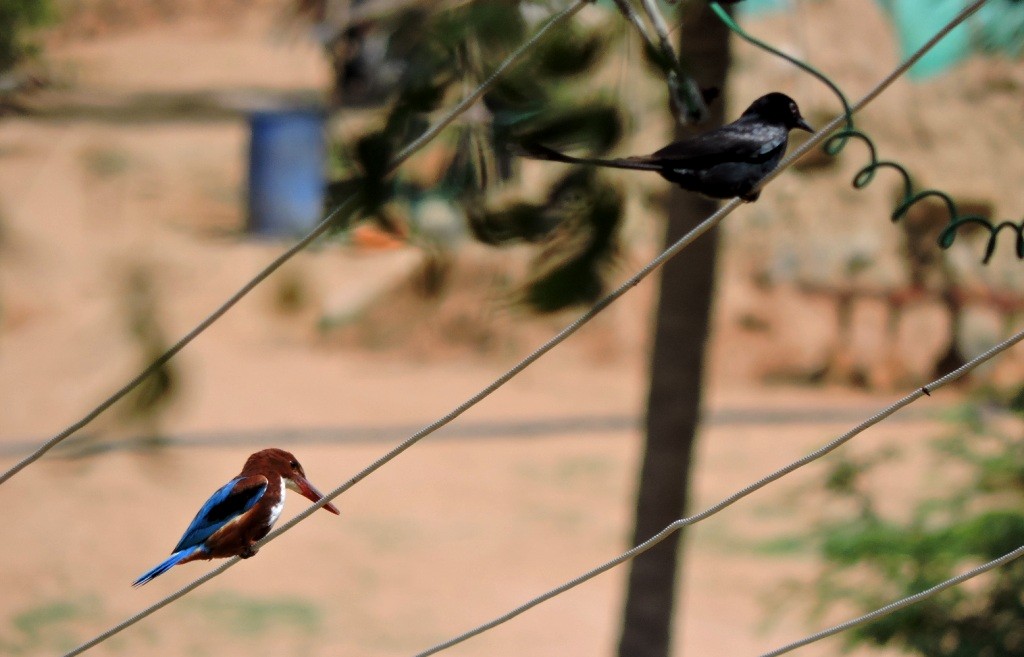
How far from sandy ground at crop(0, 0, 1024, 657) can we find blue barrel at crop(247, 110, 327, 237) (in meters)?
0.52

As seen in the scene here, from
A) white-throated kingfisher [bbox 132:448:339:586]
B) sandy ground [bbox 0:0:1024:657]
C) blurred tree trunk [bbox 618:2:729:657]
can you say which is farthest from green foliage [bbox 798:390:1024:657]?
white-throated kingfisher [bbox 132:448:339:586]

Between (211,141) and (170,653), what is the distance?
12.1 metres

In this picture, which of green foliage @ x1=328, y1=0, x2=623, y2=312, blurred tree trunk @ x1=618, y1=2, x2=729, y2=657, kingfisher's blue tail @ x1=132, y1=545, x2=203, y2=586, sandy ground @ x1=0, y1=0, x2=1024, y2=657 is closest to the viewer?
kingfisher's blue tail @ x1=132, y1=545, x2=203, y2=586

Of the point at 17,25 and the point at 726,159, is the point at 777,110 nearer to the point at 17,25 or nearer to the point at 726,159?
the point at 726,159

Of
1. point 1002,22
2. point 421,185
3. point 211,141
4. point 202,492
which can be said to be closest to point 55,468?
point 202,492

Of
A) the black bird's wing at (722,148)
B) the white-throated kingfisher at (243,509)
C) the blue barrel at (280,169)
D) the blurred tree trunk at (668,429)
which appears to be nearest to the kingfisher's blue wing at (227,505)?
the white-throated kingfisher at (243,509)

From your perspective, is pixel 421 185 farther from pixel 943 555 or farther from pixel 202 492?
pixel 202 492

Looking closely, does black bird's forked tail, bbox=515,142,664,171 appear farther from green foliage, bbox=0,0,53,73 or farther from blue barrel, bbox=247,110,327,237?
blue barrel, bbox=247,110,327,237

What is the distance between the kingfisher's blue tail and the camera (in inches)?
75.0

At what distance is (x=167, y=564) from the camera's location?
6.44 ft

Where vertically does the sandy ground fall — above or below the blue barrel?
below

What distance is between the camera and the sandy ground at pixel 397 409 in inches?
254

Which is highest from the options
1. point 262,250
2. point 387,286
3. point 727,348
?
point 262,250

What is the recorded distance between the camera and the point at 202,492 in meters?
7.88
